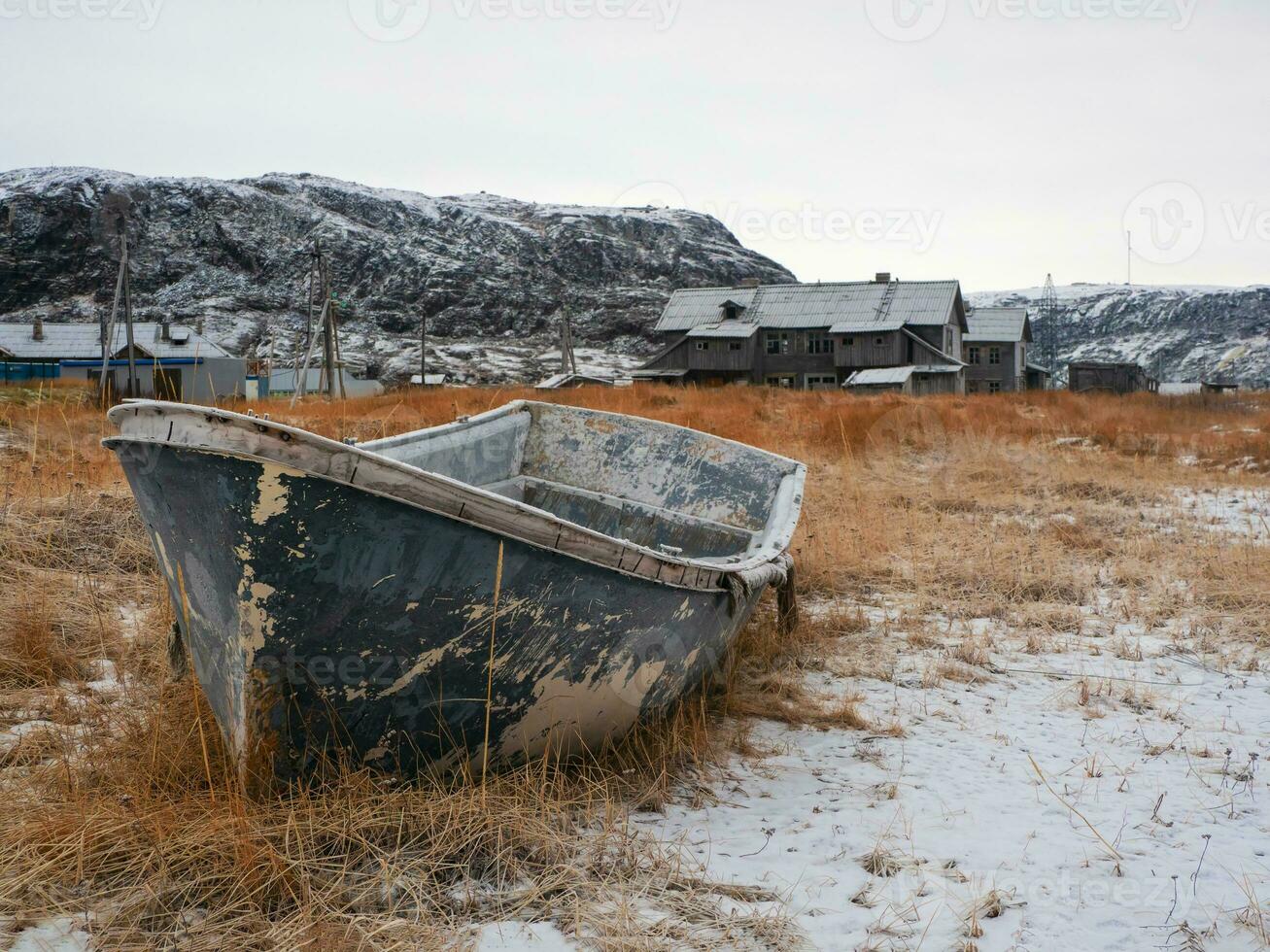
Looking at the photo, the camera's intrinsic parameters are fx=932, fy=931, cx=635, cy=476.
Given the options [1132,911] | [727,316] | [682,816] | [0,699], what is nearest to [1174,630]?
[1132,911]

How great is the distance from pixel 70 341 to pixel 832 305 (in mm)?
38455

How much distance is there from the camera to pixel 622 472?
Answer: 6457 mm

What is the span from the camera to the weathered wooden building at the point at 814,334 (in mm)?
39844

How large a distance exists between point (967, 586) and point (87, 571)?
18.2 feet

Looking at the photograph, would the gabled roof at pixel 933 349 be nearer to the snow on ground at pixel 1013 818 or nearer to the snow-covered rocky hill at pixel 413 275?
the snow-covered rocky hill at pixel 413 275

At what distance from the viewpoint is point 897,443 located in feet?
40.8

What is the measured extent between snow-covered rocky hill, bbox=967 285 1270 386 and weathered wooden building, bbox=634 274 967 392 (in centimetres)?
5766

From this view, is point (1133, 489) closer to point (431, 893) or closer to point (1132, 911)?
point (1132, 911)

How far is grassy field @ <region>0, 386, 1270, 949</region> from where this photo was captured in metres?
2.46

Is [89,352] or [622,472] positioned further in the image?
[89,352]

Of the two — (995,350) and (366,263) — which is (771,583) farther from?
(366,263)

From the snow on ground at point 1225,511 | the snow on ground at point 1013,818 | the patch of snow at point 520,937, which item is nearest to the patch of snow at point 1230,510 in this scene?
the snow on ground at point 1225,511

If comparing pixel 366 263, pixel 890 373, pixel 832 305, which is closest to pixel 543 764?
pixel 890 373

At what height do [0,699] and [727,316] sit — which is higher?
[727,316]
